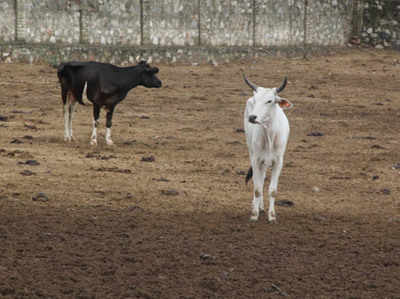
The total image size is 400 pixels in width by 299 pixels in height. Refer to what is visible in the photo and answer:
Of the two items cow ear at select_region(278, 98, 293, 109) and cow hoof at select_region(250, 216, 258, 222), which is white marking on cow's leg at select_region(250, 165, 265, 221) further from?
cow ear at select_region(278, 98, 293, 109)

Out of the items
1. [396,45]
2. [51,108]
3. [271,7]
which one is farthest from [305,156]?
[396,45]

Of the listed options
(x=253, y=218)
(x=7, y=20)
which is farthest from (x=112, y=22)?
(x=253, y=218)

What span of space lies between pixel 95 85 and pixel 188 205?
4.12 m

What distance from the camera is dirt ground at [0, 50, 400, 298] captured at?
18.4ft

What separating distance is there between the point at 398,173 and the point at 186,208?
3.65m

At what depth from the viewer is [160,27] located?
21.1m

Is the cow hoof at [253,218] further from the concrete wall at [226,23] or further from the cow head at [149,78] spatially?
the concrete wall at [226,23]

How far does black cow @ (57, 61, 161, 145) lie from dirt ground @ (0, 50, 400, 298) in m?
0.46

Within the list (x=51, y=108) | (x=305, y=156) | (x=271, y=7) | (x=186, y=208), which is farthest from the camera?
(x=271, y=7)

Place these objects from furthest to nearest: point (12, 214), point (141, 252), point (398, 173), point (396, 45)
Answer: point (396, 45), point (398, 173), point (12, 214), point (141, 252)

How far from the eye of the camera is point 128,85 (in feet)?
38.6

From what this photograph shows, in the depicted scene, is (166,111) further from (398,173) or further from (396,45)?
(396,45)

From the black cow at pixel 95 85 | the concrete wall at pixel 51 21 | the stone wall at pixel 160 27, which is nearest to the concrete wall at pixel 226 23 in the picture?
the stone wall at pixel 160 27

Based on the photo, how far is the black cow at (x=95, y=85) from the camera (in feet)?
37.5
